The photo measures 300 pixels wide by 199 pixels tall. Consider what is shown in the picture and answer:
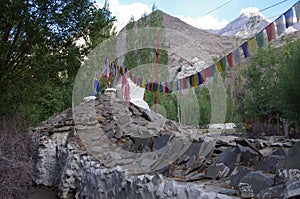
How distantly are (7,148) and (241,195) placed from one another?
9.46 feet

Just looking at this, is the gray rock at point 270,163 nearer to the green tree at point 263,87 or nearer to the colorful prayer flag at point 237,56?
the colorful prayer flag at point 237,56

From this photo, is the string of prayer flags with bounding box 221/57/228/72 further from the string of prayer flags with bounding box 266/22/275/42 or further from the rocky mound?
the rocky mound

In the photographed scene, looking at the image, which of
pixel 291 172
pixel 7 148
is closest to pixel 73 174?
pixel 7 148

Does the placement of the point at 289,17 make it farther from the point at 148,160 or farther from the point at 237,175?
the point at 148,160

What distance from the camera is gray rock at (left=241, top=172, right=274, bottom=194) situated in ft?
9.66

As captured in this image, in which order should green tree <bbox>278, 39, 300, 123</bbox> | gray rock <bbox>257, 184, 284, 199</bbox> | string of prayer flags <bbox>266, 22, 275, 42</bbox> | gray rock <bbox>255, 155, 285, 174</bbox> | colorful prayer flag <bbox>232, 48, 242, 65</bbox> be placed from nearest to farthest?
gray rock <bbox>257, 184, 284, 199</bbox>
gray rock <bbox>255, 155, 285, 174</bbox>
string of prayer flags <bbox>266, 22, 275, 42</bbox>
colorful prayer flag <bbox>232, 48, 242, 65</bbox>
green tree <bbox>278, 39, 300, 123</bbox>

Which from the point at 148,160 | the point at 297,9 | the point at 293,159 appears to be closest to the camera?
the point at 293,159

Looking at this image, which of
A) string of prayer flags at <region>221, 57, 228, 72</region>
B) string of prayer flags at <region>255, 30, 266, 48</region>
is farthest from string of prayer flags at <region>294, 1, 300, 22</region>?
string of prayer flags at <region>221, 57, 228, 72</region>

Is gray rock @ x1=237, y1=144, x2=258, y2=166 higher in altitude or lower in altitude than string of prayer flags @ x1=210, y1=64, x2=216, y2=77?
lower

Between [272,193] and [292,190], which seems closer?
[292,190]

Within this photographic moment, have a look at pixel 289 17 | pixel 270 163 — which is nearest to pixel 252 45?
pixel 289 17

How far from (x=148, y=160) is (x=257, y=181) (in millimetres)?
1957

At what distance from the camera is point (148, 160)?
466 cm

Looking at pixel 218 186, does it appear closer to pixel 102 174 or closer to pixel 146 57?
pixel 102 174
